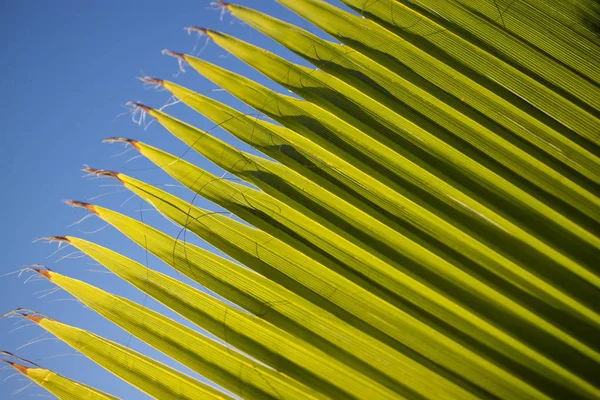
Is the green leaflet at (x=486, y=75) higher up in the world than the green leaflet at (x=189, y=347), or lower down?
higher up

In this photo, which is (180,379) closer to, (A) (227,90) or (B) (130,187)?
(B) (130,187)

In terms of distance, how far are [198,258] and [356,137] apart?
1.70 ft

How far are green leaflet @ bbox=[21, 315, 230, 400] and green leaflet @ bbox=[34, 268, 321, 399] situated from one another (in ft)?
0.13

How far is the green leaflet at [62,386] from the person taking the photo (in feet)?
4.21

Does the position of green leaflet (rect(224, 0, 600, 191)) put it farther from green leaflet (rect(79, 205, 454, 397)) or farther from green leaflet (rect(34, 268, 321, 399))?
green leaflet (rect(34, 268, 321, 399))

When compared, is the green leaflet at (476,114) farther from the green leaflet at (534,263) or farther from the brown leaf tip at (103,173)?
the brown leaf tip at (103,173)

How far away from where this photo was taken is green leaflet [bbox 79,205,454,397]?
1309mm

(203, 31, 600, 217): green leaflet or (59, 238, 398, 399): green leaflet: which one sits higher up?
(203, 31, 600, 217): green leaflet

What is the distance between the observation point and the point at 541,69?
144 cm

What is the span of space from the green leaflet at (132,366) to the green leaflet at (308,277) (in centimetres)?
32

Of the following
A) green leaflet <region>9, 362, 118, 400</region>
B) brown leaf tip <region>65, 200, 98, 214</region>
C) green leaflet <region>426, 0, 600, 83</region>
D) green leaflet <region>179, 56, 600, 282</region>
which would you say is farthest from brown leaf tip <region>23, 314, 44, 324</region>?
green leaflet <region>426, 0, 600, 83</region>

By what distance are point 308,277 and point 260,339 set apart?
19 cm

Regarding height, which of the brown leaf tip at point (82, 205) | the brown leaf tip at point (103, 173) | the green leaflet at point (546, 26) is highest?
the green leaflet at point (546, 26)

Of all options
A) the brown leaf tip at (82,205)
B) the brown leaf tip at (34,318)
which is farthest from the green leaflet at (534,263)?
the brown leaf tip at (34,318)
